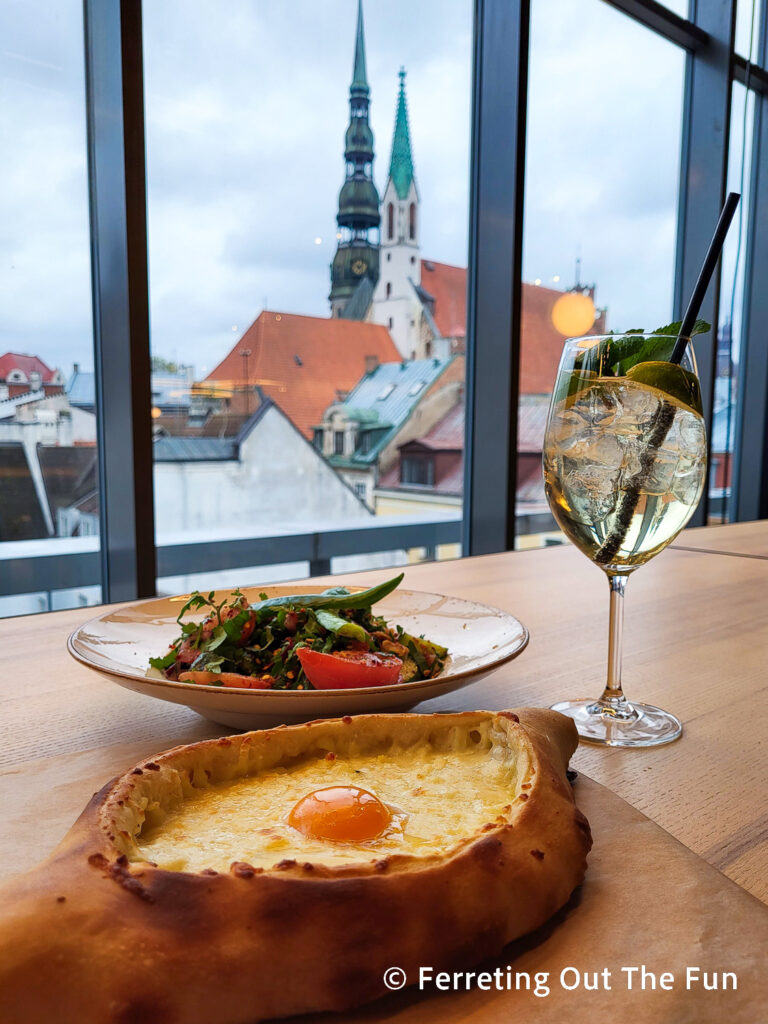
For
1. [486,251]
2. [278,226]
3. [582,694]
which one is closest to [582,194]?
[486,251]

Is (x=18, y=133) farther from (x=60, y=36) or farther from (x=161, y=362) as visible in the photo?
(x=161, y=362)

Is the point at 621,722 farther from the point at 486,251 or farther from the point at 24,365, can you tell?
the point at 486,251

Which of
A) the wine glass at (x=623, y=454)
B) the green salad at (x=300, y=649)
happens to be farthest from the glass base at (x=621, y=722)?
the green salad at (x=300, y=649)

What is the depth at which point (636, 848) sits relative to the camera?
0.48 meters

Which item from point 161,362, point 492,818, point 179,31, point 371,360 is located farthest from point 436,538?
point 492,818

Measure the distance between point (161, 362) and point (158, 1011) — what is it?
265 cm

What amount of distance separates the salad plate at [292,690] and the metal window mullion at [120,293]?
1651mm

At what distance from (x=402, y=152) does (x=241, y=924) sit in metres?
3.50

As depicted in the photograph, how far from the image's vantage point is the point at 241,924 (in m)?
0.33

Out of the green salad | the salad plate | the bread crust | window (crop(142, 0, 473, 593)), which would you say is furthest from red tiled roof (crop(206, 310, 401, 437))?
the bread crust

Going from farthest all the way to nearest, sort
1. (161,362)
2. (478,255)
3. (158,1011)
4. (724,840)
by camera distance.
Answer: (478,255) < (161,362) < (724,840) < (158,1011)

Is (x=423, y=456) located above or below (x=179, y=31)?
below

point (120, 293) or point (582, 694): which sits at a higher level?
point (120, 293)

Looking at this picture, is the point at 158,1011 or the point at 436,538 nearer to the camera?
the point at 158,1011
